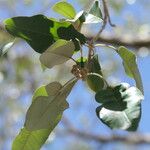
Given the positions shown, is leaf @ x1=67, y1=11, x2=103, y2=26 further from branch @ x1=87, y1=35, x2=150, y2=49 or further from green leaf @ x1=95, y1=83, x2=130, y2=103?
branch @ x1=87, y1=35, x2=150, y2=49

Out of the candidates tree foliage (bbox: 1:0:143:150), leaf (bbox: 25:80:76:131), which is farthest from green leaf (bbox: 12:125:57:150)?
leaf (bbox: 25:80:76:131)

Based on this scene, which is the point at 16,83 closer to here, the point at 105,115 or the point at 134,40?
the point at 134,40

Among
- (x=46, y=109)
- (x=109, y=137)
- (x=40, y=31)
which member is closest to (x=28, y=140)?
(x=46, y=109)

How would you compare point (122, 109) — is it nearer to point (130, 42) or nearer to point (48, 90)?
point (48, 90)

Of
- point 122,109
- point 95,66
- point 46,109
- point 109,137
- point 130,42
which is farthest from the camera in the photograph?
point 109,137

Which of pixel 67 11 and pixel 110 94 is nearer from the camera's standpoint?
pixel 110 94
